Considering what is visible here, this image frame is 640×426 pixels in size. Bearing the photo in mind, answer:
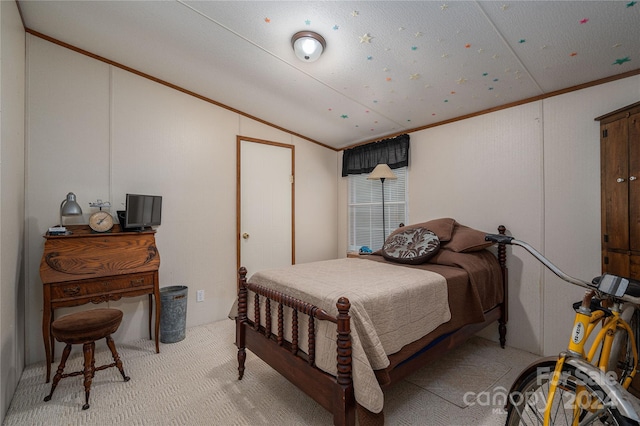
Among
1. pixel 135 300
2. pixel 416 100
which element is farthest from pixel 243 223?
pixel 416 100

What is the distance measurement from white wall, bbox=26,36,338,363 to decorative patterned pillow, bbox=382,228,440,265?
190 cm

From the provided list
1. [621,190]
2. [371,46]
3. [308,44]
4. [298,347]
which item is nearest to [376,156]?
[371,46]

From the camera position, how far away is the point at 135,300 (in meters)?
2.79

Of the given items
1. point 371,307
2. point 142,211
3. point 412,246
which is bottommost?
point 371,307

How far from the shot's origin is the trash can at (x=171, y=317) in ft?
8.93

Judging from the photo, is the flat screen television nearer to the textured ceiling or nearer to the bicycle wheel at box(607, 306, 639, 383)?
the textured ceiling

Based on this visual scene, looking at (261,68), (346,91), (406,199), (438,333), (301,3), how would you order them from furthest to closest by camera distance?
(406,199)
(346,91)
(261,68)
(438,333)
(301,3)

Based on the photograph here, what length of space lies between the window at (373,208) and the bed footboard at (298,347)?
2197 millimetres

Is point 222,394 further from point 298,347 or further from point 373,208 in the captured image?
point 373,208

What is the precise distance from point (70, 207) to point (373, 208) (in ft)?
10.7

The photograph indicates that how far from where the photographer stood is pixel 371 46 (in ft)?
6.66

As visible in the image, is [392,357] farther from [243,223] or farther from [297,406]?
[243,223]

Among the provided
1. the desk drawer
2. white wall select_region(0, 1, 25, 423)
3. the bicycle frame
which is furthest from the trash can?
the bicycle frame

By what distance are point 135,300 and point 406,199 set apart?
10.4ft
